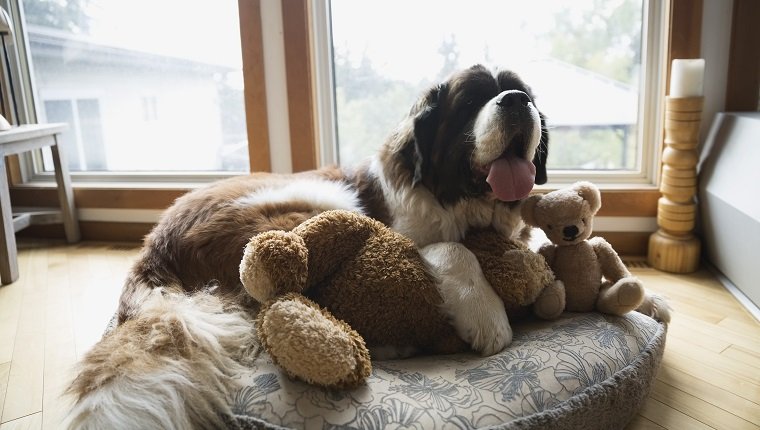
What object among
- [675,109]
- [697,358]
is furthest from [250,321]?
[675,109]

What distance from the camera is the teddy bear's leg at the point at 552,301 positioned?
4.29 feet

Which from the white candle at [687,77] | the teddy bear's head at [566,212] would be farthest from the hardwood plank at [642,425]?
the white candle at [687,77]

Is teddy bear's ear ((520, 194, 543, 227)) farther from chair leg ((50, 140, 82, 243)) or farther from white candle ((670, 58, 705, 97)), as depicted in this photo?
chair leg ((50, 140, 82, 243))

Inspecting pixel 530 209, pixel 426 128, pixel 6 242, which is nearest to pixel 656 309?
pixel 530 209

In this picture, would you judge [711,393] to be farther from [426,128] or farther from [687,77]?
[687,77]

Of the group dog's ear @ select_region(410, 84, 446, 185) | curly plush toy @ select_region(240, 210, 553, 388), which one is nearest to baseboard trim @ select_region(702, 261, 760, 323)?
curly plush toy @ select_region(240, 210, 553, 388)

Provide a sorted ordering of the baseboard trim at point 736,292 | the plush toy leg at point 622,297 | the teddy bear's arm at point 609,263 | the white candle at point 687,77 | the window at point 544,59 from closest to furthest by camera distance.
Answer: the plush toy leg at point 622,297 < the teddy bear's arm at point 609,263 < the baseboard trim at point 736,292 < the white candle at point 687,77 < the window at point 544,59

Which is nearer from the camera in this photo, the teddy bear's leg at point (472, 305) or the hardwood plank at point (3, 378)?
the teddy bear's leg at point (472, 305)

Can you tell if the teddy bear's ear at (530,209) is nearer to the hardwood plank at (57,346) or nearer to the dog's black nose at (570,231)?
the dog's black nose at (570,231)

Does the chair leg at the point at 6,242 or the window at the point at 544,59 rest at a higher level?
the window at the point at 544,59

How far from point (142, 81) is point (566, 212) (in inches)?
88.0

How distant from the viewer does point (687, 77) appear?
1.93m

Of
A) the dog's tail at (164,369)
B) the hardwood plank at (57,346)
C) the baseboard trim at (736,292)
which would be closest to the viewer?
the dog's tail at (164,369)

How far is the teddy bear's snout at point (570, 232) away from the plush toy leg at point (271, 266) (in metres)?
0.62
